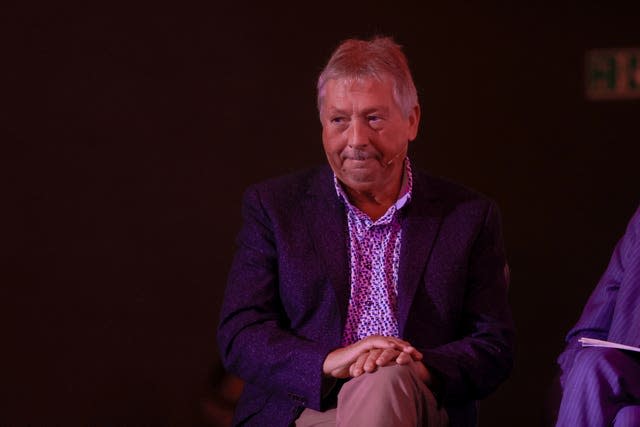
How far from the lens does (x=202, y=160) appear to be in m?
3.47

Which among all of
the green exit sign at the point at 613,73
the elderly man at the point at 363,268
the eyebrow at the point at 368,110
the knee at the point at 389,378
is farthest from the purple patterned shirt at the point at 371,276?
the green exit sign at the point at 613,73

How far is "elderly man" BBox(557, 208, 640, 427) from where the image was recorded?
229cm

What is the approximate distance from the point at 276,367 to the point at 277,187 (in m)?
0.52

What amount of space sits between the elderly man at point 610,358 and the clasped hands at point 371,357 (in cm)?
37

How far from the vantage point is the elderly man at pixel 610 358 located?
7.52 feet

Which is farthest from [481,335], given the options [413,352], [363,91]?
[363,91]

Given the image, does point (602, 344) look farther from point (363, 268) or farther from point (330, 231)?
point (330, 231)

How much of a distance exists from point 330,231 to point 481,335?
491 mm

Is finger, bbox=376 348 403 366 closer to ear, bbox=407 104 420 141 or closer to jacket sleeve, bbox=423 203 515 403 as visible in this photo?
jacket sleeve, bbox=423 203 515 403

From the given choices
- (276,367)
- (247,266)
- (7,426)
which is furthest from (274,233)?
(7,426)

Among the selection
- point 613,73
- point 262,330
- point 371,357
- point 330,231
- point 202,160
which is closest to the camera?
point 371,357

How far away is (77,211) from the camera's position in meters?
3.34

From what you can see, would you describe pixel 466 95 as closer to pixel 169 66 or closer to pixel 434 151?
pixel 434 151

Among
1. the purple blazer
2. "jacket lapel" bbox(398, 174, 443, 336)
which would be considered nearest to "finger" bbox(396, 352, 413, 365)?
the purple blazer
